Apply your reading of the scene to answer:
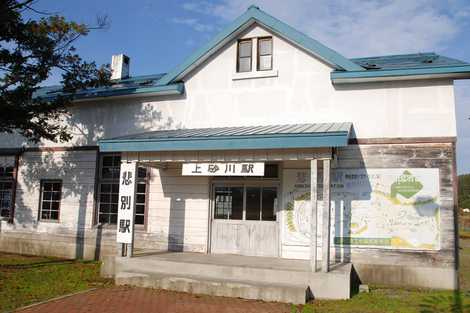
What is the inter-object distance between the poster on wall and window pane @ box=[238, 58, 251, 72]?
3906mm

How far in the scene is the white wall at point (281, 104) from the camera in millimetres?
10492

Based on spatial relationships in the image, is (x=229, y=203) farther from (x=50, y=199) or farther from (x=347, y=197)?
(x=50, y=199)

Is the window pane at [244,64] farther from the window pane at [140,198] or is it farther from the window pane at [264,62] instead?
the window pane at [140,198]

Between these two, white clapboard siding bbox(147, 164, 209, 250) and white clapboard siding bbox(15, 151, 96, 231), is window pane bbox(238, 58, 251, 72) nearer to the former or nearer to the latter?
white clapboard siding bbox(147, 164, 209, 250)

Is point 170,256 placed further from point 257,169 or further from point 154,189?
point 257,169

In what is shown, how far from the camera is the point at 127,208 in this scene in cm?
1102

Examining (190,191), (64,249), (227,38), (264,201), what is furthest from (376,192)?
(64,249)

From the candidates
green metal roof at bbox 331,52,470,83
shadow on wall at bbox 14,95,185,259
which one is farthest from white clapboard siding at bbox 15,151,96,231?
green metal roof at bbox 331,52,470,83

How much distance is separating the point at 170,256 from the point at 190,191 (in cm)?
208

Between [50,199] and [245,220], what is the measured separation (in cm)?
702

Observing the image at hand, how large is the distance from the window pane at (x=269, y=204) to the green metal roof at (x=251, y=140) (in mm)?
1777

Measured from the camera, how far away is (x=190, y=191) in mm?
12438

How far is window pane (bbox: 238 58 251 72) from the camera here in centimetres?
1234

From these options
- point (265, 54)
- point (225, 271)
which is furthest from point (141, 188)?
point (265, 54)
